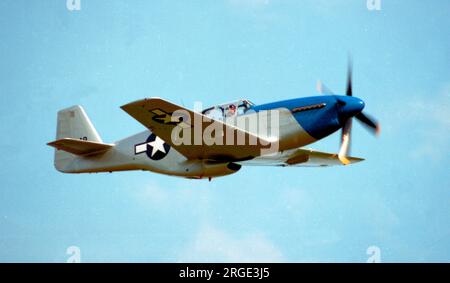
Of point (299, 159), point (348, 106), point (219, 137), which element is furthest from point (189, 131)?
point (299, 159)

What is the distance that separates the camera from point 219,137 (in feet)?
71.2

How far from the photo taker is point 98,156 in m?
24.8

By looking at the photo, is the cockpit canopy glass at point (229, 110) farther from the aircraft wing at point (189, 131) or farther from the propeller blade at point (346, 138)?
the propeller blade at point (346, 138)

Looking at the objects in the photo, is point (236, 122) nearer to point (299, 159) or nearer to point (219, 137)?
point (219, 137)

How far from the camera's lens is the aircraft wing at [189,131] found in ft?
67.0

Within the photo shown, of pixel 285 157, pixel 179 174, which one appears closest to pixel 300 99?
pixel 285 157

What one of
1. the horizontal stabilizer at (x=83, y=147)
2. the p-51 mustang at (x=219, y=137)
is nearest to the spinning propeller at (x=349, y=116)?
the p-51 mustang at (x=219, y=137)

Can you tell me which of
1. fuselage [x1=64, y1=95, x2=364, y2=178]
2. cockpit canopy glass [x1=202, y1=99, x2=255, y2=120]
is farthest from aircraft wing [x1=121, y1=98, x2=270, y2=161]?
cockpit canopy glass [x1=202, y1=99, x2=255, y2=120]

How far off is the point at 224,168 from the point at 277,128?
2.12 metres

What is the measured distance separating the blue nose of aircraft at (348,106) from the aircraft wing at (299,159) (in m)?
2.62

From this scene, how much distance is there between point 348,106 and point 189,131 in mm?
4689
